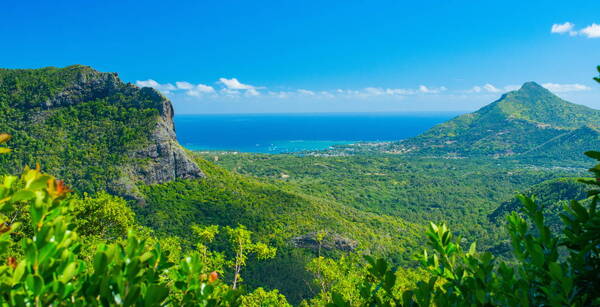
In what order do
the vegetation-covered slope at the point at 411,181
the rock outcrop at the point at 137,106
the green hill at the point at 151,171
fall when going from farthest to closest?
the vegetation-covered slope at the point at 411,181 → the rock outcrop at the point at 137,106 → the green hill at the point at 151,171

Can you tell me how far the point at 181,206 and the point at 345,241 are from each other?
78.4 feet

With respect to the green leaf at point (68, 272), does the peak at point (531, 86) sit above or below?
above

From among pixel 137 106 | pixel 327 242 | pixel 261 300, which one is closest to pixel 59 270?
pixel 261 300

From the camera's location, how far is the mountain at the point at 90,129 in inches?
1672

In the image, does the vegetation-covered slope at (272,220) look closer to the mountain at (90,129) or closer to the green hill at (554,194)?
the mountain at (90,129)

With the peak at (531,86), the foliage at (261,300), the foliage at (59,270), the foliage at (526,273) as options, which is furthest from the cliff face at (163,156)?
the peak at (531,86)

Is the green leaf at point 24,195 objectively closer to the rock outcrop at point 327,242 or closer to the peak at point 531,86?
the rock outcrop at point 327,242

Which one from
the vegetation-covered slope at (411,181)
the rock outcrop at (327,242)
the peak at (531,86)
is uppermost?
the peak at (531,86)

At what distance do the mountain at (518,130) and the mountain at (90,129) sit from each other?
12898 centimetres

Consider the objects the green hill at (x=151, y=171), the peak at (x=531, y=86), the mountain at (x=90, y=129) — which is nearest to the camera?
the green hill at (x=151, y=171)

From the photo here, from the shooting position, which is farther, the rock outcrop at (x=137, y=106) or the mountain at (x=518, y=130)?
the mountain at (x=518, y=130)

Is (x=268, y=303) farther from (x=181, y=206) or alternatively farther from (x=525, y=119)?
(x=525, y=119)

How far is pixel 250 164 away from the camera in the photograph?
114125 millimetres

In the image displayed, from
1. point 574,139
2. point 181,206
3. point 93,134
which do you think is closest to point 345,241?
point 181,206
